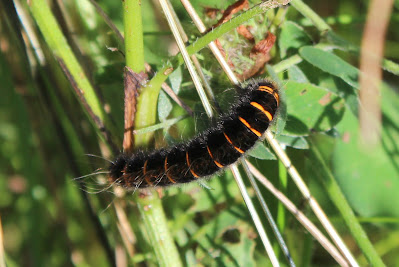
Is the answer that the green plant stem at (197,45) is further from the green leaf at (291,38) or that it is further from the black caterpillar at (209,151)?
the green leaf at (291,38)

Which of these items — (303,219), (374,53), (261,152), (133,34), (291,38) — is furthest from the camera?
(374,53)

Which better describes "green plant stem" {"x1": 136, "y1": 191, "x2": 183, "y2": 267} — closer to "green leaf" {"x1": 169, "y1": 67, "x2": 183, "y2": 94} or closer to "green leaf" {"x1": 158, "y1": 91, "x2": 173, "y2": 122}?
"green leaf" {"x1": 158, "y1": 91, "x2": 173, "y2": 122}

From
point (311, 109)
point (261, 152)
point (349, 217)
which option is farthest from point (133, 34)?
point (349, 217)

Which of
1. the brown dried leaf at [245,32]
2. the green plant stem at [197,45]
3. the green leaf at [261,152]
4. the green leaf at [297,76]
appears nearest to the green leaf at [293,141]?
the green leaf at [261,152]

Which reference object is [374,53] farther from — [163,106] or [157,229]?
[157,229]

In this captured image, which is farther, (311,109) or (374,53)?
(374,53)

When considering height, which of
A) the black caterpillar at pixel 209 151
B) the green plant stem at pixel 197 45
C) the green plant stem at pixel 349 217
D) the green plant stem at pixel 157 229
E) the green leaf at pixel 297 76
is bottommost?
the green plant stem at pixel 349 217

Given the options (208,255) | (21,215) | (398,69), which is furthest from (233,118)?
(21,215)
